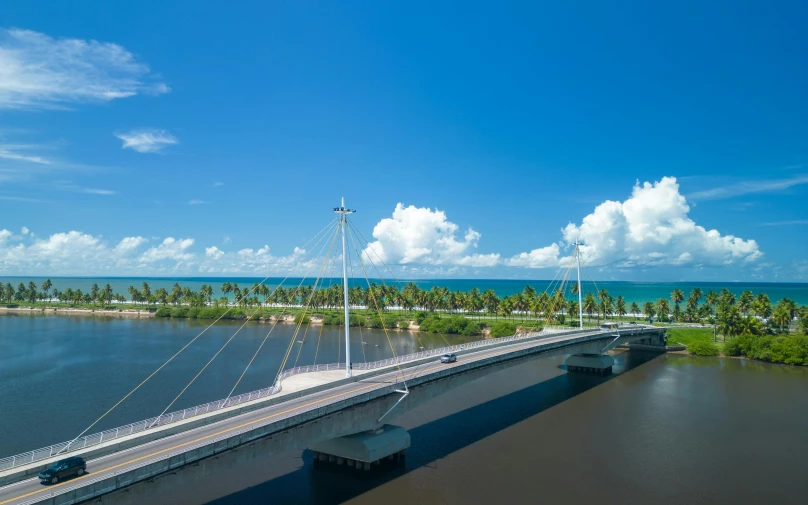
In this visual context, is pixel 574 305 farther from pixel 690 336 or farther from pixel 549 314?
pixel 690 336

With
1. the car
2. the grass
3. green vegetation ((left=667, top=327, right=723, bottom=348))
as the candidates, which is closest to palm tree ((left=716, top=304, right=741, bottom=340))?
the grass

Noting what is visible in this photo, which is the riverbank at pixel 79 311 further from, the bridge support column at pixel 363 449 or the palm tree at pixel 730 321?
the palm tree at pixel 730 321

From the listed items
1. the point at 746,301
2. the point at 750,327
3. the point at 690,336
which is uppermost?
the point at 746,301

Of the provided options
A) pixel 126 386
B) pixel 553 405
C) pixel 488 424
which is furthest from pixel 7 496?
pixel 553 405

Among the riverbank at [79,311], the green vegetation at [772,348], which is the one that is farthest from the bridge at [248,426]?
the riverbank at [79,311]

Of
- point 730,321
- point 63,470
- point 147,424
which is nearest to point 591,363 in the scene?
point 730,321

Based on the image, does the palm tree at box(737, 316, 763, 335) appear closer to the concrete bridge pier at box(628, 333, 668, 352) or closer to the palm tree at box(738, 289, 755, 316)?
the concrete bridge pier at box(628, 333, 668, 352)

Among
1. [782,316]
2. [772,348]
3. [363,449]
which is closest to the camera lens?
[363,449]
